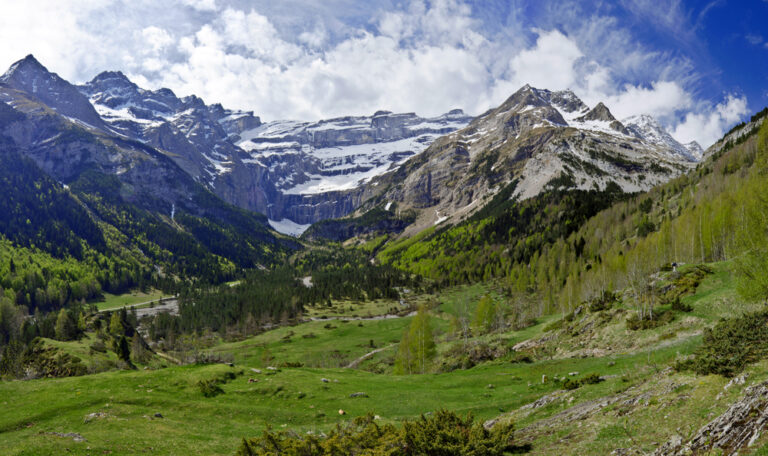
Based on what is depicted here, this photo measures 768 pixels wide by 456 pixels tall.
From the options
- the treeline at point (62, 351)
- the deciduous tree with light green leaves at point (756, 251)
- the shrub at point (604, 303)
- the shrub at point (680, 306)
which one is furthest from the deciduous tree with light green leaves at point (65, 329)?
the deciduous tree with light green leaves at point (756, 251)

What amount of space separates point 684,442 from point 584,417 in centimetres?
884

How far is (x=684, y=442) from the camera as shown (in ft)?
50.6

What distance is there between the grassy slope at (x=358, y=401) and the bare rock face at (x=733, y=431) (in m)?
1.42

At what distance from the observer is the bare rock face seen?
1341 cm

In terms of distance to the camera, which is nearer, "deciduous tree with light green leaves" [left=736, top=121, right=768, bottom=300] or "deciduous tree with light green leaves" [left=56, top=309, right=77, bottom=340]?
"deciduous tree with light green leaves" [left=736, top=121, right=768, bottom=300]

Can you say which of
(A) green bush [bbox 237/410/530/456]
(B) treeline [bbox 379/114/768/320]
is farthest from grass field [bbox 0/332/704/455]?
(B) treeline [bbox 379/114/768/320]

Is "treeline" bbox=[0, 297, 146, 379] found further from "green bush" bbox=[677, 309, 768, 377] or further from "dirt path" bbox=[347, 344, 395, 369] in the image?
"green bush" bbox=[677, 309, 768, 377]

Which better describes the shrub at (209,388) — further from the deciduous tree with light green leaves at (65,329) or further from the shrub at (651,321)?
the deciduous tree with light green leaves at (65,329)

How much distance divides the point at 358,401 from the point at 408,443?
2413 cm

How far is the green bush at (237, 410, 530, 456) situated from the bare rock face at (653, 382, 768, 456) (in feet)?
27.6

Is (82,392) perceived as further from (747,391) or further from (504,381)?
(747,391)

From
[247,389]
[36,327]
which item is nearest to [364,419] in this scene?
[247,389]

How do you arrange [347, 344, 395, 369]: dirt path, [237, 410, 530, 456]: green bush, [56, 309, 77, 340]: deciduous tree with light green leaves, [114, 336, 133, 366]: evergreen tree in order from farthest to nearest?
[347, 344, 395, 369]: dirt path
[56, 309, 77, 340]: deciduous tree with light green leaves
[114, 336, 133, 366]: evergreen tree
[237, 410, 530, 456]: green bush

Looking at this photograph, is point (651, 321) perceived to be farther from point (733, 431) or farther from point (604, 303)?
point (733, 431)
